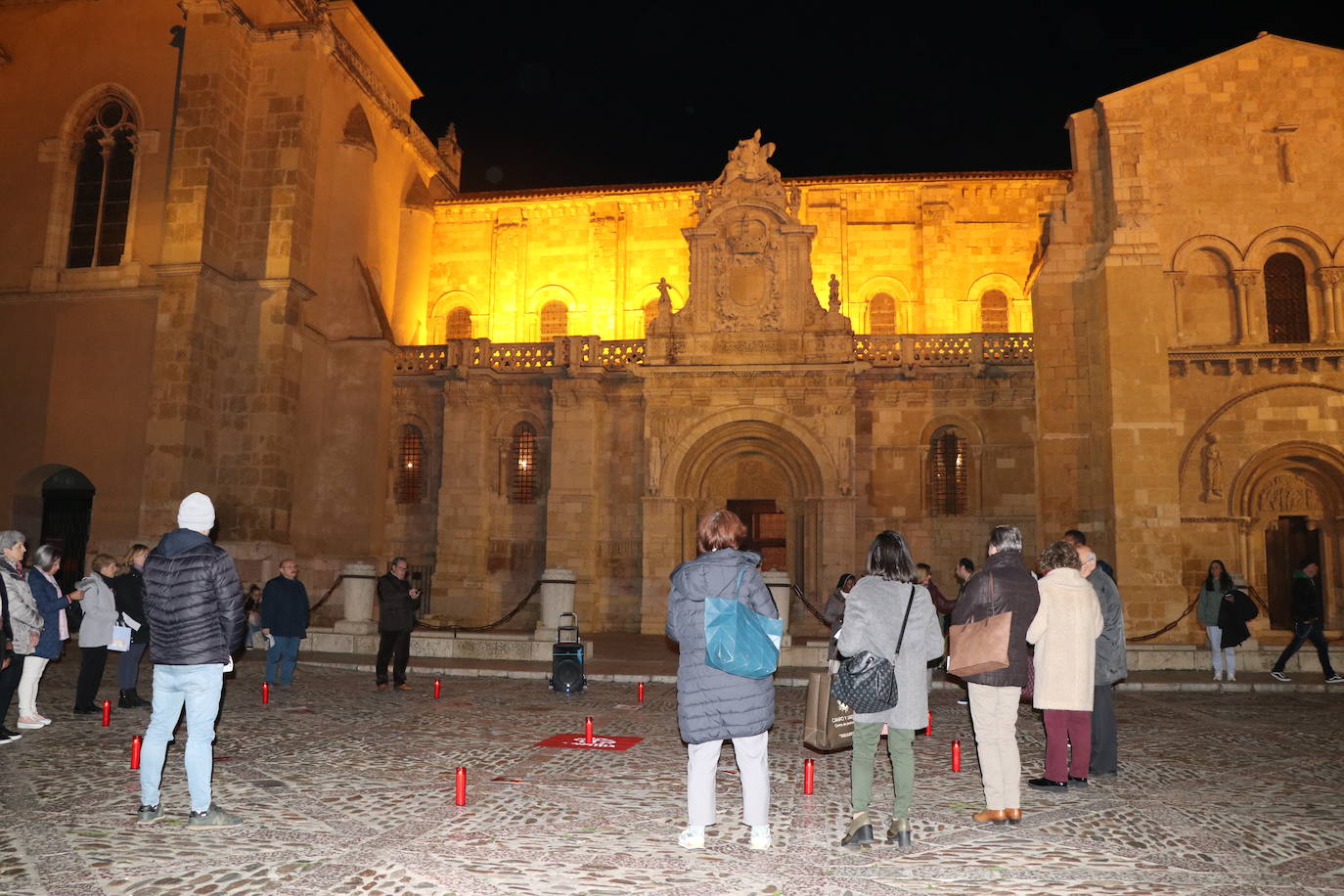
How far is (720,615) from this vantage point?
16.9ft

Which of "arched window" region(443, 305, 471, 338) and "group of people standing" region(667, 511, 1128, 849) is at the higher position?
"arched window" region(443, 305, 471, 338)

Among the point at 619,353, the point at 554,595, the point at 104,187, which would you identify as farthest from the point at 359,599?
the point at 104,187

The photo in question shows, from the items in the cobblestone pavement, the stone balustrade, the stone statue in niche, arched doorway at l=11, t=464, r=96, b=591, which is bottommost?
the cobblestone pavement

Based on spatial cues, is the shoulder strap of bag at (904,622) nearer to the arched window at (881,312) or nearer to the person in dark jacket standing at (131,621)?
the person in dark jacket standing at (131,621)

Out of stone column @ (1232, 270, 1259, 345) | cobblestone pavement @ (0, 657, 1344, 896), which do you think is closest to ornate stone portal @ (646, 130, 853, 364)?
stone column @ (1232, 270, 1259, 345)

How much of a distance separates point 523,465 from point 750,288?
741 cm

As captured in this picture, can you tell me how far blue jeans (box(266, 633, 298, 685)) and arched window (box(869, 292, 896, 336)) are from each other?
19.3 metres

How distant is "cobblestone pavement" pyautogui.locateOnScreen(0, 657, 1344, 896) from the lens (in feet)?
Result: 16.3

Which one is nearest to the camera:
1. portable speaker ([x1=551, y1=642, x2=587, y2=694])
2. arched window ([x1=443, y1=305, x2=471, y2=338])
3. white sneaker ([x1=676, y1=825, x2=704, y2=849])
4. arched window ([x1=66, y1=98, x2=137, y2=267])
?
white sneaker ([x1=676, y1=825, x2=704, y2=849])

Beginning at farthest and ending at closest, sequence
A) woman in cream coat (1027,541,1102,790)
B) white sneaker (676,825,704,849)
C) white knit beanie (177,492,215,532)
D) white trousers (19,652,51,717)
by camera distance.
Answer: white trousers (19,652,51,717), woman in cream coat (1027,541,1102,790), white knit beanie (177,492,215,532), white sneaker (676,825,704,849)

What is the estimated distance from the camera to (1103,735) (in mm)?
7539

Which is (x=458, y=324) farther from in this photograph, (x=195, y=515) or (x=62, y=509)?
(x=195, y=515)

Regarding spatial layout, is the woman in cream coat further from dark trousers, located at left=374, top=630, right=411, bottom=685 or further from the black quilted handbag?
dark trousers, located at left=374, top=630, right=411, bottom=685

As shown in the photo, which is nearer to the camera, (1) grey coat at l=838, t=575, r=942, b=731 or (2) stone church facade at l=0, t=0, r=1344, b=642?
(1) grey coat at l=838, t=575, r=942, b=731
